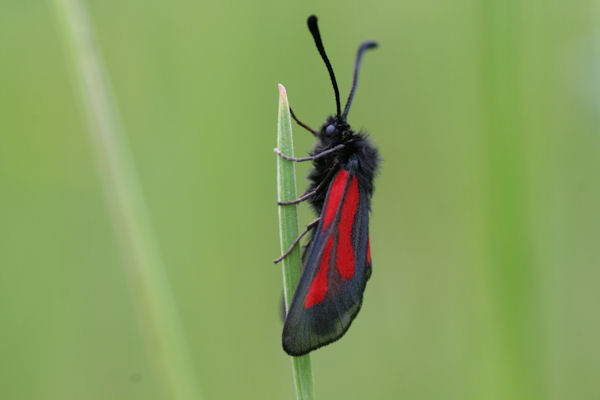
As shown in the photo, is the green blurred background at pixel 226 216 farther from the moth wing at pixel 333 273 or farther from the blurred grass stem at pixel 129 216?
the blurred grass stem at pixel 129 216

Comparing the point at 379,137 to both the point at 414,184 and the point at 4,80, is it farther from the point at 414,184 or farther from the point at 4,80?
the point at 4,80

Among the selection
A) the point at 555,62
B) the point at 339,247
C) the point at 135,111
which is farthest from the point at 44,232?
the point at 555,62

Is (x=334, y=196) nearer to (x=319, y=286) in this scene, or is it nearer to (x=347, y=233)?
(x=347, y=233)

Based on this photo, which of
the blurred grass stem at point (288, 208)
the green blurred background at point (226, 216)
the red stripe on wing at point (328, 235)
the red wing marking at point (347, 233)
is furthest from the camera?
the green blurred background at point (226, 216)

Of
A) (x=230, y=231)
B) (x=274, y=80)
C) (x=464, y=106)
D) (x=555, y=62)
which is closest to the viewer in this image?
(x=555, y=62)

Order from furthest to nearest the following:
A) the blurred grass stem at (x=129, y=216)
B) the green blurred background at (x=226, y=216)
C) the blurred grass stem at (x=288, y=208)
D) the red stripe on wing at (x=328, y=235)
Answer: the green blurred background at (x=226, y=216)
the red stripe on wing at (x=328, y=235)
the blurred grass stem at (x=129, y=216)
the blurred grass stem at (x=288, y=208)

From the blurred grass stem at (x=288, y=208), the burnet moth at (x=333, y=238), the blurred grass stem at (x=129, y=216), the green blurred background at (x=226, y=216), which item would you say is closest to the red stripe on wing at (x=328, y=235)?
the burnet moth at (x=333, y=238)
